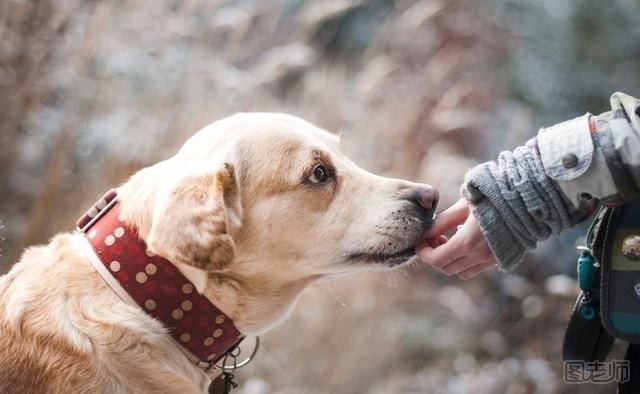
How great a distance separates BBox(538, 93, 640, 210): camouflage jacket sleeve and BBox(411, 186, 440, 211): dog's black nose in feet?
1.30

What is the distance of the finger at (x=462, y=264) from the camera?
1.66 meters

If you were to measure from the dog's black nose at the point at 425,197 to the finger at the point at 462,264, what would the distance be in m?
0.18

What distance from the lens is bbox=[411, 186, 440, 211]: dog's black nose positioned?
1.78 m

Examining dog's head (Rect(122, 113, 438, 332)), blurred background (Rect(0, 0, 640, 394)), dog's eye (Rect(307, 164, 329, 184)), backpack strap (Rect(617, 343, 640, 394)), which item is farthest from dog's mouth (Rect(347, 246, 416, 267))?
blurred background (Rect(0, 0, 640, 394))

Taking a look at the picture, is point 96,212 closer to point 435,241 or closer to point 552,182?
point 435,241

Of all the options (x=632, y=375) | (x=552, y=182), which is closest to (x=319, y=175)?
(x=552, y=182)

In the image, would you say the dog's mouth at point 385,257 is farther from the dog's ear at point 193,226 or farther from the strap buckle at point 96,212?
the strap buckle at point 96,212

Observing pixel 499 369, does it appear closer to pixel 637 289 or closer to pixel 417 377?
pixel 417 377

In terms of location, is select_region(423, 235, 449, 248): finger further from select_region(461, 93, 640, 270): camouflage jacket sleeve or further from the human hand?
select_region(461, 93, 640, 270): camouflage jacket sleeve

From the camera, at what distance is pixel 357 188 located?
5.96 feet

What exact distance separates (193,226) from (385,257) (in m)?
0.53

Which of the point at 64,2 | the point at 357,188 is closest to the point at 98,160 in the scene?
the point at 64,2

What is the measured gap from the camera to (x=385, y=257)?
1754 millimetres

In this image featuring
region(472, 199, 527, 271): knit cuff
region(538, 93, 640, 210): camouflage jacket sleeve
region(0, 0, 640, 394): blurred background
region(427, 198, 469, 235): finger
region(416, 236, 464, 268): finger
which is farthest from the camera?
region(0, 0, 640, 394): blurred background
